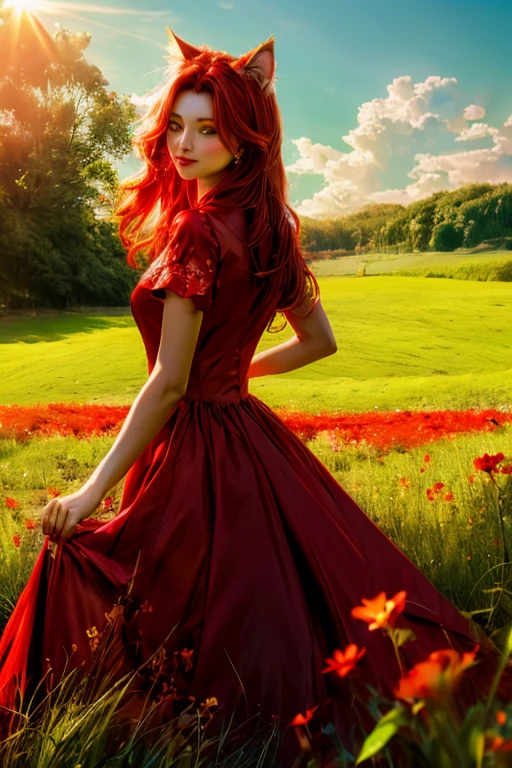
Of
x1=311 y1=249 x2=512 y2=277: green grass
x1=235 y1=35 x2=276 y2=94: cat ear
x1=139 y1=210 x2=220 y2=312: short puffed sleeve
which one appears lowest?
x1=139 y1=210 x2=220 y2=312: short puffed sleeve

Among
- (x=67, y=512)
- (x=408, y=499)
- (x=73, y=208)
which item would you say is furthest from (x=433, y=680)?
(x=73, y=208)

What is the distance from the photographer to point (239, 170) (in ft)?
6.23

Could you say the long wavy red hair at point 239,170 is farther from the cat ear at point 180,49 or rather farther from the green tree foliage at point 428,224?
the green tree foliage at point 428,224

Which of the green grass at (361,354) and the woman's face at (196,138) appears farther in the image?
the green grass at (361,354)

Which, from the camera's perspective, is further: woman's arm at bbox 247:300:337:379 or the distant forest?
the distant forest

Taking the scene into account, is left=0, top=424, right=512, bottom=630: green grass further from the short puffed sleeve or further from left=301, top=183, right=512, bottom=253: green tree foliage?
left=301, top=183, right=512, bottom=253: green tree foliage

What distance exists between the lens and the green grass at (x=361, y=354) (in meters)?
7.12

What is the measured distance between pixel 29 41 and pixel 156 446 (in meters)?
8.39

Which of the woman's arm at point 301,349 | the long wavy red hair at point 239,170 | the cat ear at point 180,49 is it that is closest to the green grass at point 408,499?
the woman's arm at point 301,349

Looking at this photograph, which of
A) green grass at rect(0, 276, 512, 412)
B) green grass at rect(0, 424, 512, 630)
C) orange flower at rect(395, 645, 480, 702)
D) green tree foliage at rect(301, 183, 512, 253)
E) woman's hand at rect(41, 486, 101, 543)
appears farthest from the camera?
green tree foliage at rect(301, 183, 512, 253)

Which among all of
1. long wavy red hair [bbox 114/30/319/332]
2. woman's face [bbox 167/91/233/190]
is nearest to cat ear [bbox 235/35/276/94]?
long wavy red hair [bbox 114/30/319/332]

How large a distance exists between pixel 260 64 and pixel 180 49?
200 mm

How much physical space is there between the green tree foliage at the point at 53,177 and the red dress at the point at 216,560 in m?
6.91

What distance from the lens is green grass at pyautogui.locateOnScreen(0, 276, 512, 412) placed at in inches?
280
